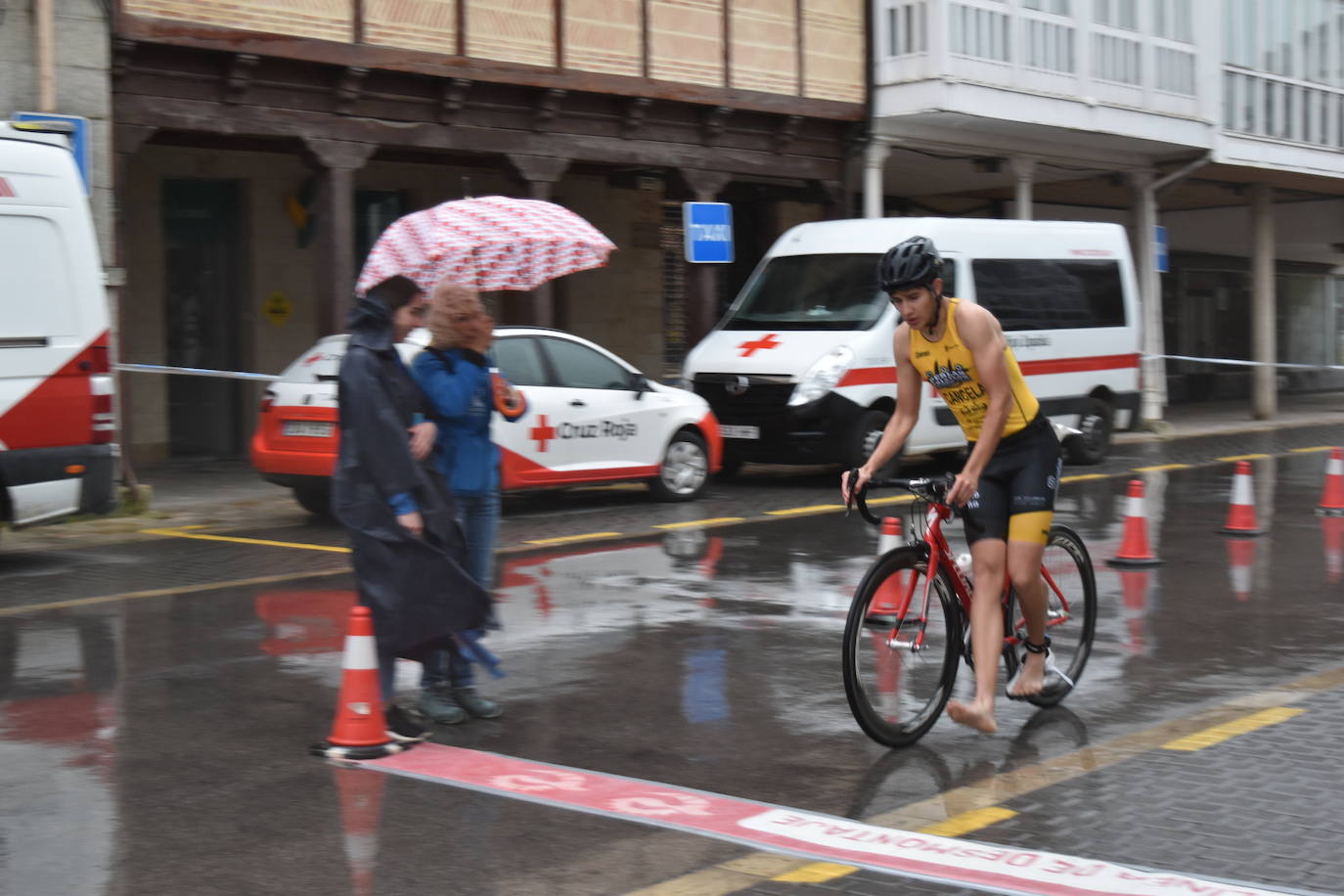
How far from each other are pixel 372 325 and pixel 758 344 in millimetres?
10552

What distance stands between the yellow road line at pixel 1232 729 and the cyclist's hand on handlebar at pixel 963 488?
3.89 ft

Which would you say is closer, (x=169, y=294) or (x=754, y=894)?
(x=754, y=894)

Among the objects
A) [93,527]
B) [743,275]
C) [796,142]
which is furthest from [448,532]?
[743,275]

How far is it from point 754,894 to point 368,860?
1148 millimetres

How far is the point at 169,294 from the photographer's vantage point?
19.7 meters

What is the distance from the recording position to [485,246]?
9.07 meters

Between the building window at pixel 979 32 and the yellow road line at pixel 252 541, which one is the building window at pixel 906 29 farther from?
the yellow road line at pixel 252 541

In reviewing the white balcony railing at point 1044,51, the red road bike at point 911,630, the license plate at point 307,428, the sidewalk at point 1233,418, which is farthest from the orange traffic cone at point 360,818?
the sidewalk at point 1233,418

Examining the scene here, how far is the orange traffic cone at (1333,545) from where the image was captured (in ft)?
35.2

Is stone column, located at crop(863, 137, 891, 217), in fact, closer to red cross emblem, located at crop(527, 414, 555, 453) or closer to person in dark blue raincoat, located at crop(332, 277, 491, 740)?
red cross emblem, located at crop(527, 414, 555, 453)

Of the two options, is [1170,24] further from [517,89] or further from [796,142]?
[517,89]

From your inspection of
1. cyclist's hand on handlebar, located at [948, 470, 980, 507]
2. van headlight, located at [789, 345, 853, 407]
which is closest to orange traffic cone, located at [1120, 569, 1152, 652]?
cyclist's hand on handlebar, located at [948, 470, 980, 507]

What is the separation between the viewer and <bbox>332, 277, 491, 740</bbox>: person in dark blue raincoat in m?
6.37

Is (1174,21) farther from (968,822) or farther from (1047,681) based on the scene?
(968,822)
